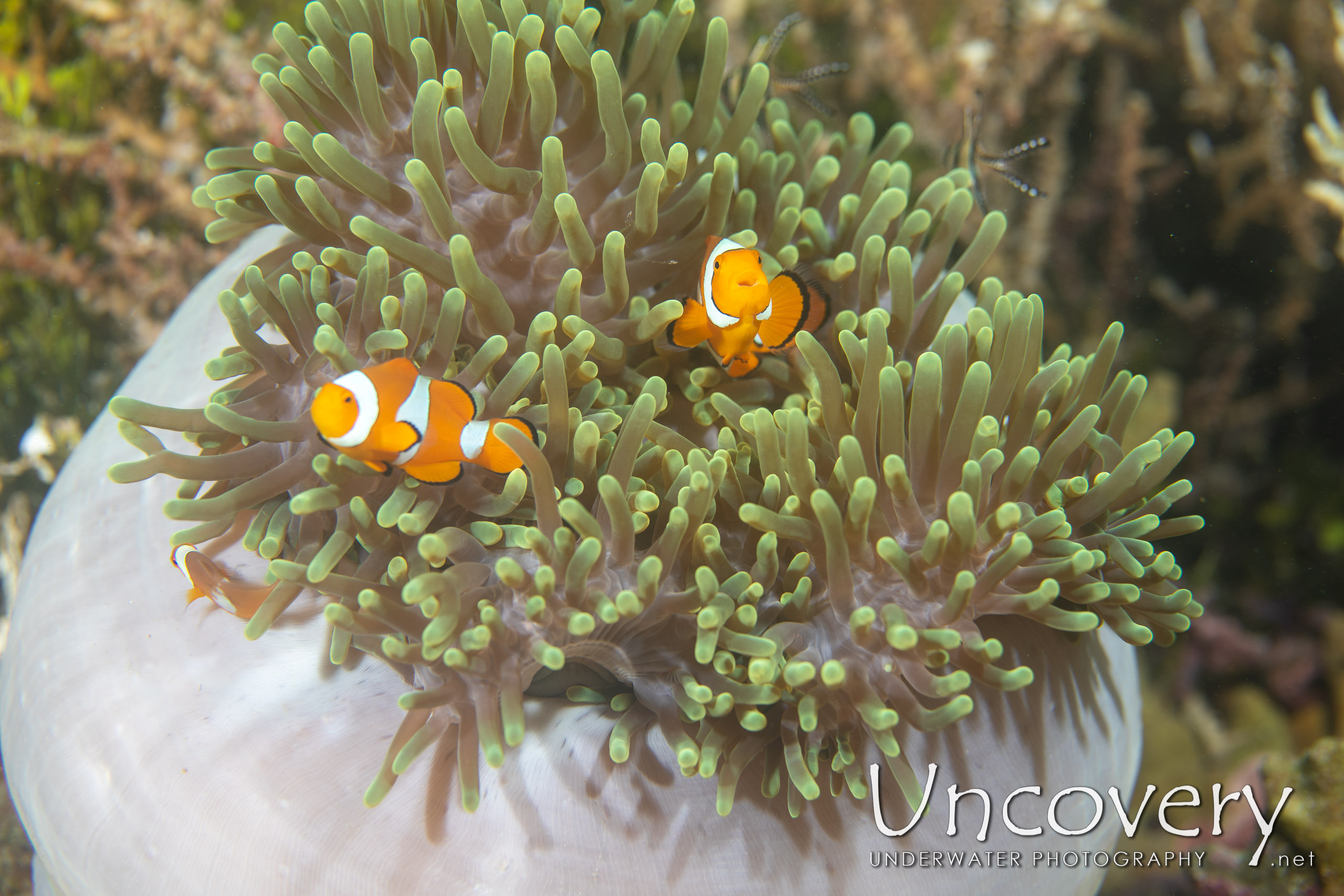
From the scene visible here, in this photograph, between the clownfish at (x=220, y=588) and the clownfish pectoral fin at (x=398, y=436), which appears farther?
the clownfish at (x=220, y=588)

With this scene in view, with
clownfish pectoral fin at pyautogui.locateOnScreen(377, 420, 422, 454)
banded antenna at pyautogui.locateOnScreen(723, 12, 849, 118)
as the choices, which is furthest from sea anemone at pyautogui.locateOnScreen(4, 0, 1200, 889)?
banded antenna at pyautogui.locateOnScreen(723, 12, 849, 118)

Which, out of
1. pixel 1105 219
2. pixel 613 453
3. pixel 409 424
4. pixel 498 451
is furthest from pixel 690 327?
pixel 1105 219

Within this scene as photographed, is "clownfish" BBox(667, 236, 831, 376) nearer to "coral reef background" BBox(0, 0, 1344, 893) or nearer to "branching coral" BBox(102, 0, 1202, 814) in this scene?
"branching coral" BBox(102, 0, 1202, 814)

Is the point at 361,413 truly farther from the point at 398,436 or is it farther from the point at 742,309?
the point at 742,309

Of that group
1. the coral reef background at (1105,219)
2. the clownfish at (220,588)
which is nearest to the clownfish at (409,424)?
the clownfish at (220,588)

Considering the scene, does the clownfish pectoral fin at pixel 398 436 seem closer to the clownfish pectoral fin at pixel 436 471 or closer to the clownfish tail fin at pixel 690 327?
the clownfish pectoral fin at pixel 436 471

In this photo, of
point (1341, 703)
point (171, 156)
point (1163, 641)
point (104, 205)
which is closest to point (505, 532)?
point (1163, 641)

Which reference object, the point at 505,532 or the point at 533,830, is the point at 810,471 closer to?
the point at 505,532

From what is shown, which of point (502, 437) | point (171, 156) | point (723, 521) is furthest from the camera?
point (171, 156)
